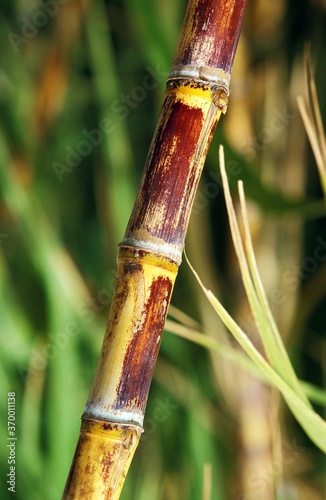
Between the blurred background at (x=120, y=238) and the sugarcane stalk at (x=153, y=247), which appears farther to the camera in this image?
the blurred background at (x=120, y=238)

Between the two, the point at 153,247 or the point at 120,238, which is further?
the point at 120,238

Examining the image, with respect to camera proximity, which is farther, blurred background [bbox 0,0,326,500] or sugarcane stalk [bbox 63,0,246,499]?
blurred background [bbox 0,0,326,500]

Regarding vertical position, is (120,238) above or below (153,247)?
above

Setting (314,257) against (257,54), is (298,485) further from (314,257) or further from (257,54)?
(257,54)
